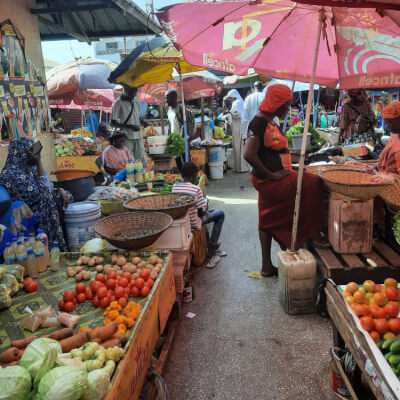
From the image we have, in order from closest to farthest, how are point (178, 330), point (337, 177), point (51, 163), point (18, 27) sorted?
point (178, 330) < point (337, 177) < point (18, 27) < point (51, 163)

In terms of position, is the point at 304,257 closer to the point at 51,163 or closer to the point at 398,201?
the point at 398,201

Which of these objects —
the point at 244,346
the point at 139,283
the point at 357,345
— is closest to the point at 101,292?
the point at 139,283

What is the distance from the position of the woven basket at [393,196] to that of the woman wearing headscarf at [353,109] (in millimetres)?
3657

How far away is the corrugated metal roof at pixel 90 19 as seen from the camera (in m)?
5.50

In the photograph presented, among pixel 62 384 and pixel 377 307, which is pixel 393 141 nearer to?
pixel 377 307

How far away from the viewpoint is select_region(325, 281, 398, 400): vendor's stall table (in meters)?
1.83

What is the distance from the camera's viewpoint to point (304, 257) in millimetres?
3701

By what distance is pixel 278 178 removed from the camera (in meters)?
Result: 4.00

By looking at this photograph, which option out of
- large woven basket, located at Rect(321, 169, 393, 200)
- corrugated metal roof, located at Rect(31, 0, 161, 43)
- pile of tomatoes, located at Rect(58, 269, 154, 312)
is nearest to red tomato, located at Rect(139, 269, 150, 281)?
pile of tomatoes, located at Rect(58, 269, 154, 312)

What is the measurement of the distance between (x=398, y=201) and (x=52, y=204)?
11.6ft

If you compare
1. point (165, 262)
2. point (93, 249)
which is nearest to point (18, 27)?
point (93, 249)

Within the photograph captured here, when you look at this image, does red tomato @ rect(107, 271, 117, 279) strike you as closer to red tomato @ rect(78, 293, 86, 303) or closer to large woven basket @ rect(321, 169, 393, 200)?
red tomato @ rect(78, 293, 86, 303)

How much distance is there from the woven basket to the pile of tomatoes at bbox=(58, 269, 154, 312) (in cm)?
228

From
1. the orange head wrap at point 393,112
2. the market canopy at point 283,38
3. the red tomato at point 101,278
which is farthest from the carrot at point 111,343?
the orange head wrap at point 393,112
